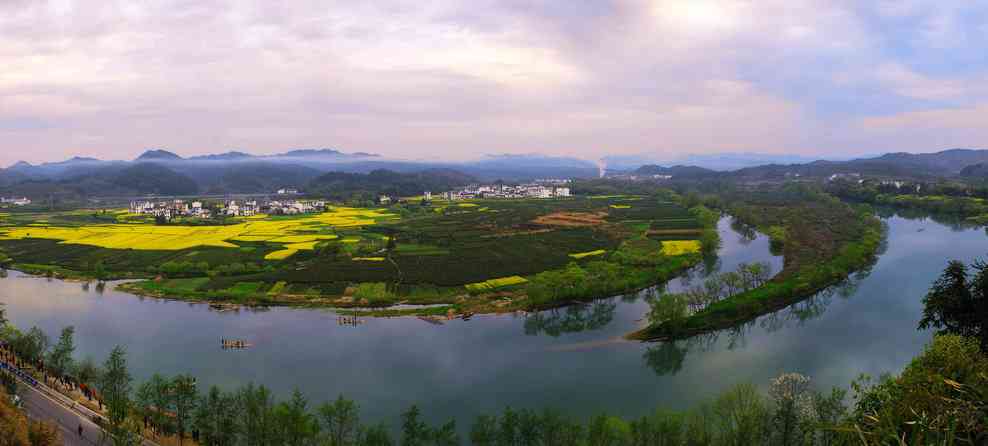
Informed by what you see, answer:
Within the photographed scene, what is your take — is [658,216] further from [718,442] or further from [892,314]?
[718,442]

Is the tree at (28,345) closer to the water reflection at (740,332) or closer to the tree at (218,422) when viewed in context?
the tree at (218,422)

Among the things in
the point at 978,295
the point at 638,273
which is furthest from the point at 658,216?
the point at 978,295

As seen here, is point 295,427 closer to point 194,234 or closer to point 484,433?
point 484,433

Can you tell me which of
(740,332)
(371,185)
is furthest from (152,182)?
(740,332)

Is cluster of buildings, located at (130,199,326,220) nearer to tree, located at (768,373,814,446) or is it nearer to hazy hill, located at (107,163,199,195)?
hazy hill, located at (107,163,199,195)

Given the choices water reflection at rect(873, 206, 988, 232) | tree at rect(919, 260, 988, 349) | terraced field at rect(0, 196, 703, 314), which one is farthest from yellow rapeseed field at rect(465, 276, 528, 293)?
water reflection at rect(873, 206, 988, 232)

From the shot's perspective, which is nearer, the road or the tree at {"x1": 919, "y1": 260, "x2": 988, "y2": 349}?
the road

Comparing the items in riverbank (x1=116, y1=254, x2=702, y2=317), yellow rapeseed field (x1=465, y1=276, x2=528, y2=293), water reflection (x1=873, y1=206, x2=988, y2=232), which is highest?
water reflection (x1=873, y1=206, x2=988, y2=232)
